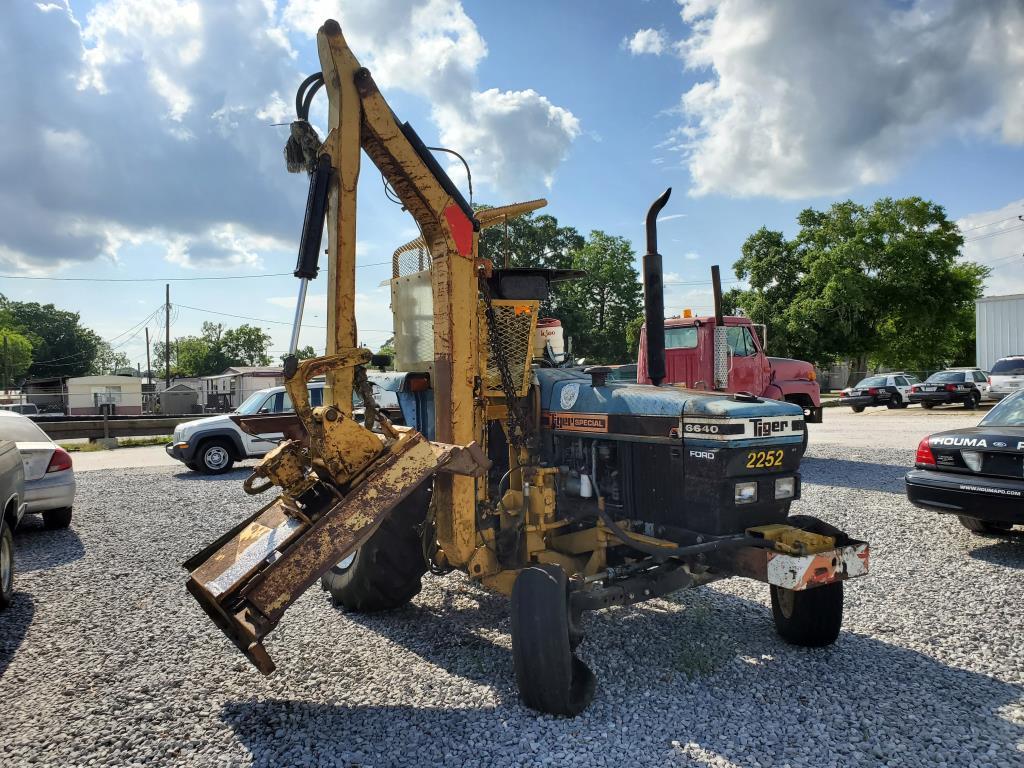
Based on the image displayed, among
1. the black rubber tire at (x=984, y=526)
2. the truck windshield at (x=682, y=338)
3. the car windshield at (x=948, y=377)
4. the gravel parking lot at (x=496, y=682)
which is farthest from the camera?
the car windshield at (x=948, y=377)

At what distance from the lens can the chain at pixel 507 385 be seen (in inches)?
174

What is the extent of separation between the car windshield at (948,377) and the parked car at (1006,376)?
→ 110cm

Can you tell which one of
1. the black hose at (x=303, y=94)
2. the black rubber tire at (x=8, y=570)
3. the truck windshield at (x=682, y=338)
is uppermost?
the black hose at (x=303, y=94)

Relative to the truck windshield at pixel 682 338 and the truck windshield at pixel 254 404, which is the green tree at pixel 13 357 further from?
the truck windshield at pixel 682 338

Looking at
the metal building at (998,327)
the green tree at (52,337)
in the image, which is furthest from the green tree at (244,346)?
the metal building at (998,327)

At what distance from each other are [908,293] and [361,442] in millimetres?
38633

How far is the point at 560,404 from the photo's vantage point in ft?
15.3

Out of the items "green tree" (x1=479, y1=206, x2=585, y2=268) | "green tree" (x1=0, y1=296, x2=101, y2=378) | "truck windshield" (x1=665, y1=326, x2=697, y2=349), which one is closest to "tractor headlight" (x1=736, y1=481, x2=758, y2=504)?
"truck windshield" (x1=665, y1=326, x2=697, y2=349)

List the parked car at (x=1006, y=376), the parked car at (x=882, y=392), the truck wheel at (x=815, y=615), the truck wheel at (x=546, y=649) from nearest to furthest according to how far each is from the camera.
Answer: the truck wheel at (x=546, y=649)
the truck wheel at (x=815, y=615)
the parked car at (x=1006, y=376)
the parked car at (x=882, y=392)

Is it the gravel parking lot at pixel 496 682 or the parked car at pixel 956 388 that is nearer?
the gravel parking lot at pixel 496 682

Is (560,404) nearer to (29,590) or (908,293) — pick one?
(29,590)

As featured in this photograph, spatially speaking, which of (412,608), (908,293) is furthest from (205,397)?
(412,608)

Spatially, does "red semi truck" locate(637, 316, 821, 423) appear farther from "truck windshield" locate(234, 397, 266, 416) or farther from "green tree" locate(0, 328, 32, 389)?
"green tree" locate(0, 328, 32, 389)

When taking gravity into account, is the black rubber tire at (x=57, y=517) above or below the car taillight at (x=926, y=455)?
below
